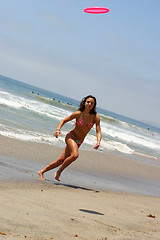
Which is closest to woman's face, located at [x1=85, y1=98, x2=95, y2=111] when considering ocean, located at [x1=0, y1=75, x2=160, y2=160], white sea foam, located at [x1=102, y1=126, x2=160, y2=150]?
ocean, located at [x1=0, y1=75, x2=160, y2=160]

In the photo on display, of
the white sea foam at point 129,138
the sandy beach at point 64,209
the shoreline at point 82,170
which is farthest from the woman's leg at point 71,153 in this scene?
the white sea foam at point 129,138

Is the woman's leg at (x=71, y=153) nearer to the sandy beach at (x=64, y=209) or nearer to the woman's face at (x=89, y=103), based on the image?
the sandy beach at (x=64, y=209)

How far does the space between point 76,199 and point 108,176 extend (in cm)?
460

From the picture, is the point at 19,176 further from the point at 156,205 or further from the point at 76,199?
the point at 156,205

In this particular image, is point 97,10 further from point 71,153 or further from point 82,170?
point 82,170

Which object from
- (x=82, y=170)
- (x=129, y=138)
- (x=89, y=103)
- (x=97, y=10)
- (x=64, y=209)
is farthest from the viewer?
(x=129, y=138)

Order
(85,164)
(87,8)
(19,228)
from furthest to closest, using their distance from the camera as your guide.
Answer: (85,164), (87,8), (19,228)

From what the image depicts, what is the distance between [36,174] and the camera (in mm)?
7625

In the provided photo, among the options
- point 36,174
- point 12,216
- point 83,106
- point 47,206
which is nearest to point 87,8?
point 83,106

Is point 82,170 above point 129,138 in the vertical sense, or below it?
above

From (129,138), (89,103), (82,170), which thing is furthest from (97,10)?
(129,138)

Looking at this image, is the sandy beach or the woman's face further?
the woman's face

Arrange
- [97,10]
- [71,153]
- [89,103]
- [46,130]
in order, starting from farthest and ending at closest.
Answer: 1. [46,130]
2. [97,10]
3. [89,103]
4. [71,153]

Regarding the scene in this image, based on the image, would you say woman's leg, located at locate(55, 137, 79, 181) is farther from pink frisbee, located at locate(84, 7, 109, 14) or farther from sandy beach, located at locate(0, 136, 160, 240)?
pink frisbee, located at locate(84, 7, 109, 14)
